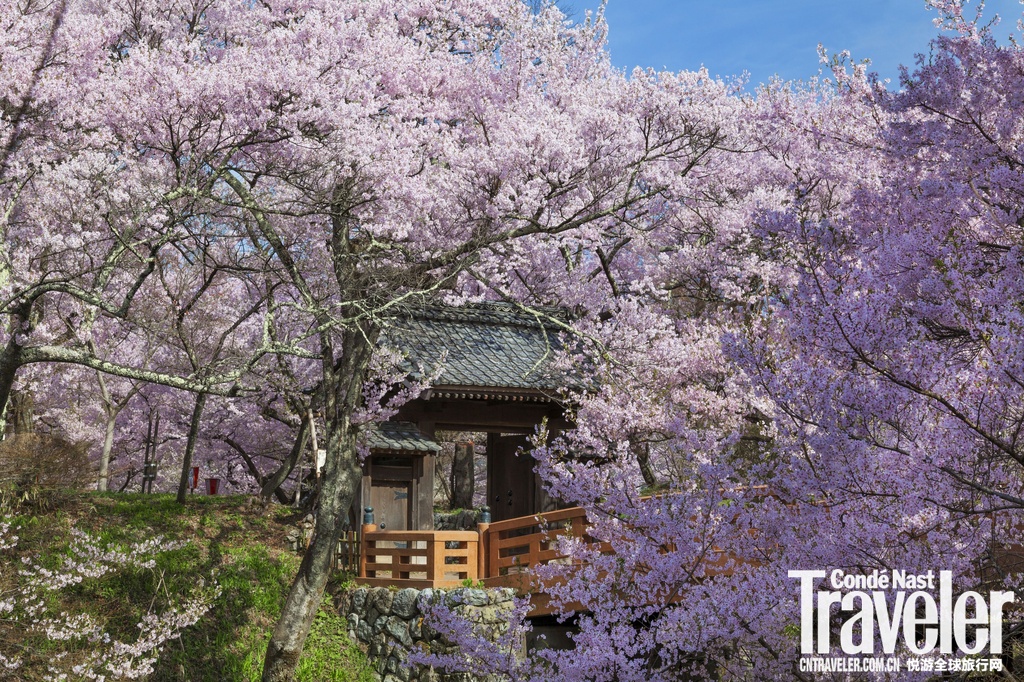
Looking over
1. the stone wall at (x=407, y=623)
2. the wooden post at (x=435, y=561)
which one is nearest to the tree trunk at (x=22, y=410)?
the stone wall at (x=407, y=623)

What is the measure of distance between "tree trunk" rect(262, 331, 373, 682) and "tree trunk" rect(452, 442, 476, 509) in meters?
14.9

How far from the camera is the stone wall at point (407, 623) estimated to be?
1380 centimetres

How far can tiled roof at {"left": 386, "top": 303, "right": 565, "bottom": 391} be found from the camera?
650 inches

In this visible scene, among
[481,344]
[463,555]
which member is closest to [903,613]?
[463,555]

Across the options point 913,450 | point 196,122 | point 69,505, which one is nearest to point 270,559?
point 69,505

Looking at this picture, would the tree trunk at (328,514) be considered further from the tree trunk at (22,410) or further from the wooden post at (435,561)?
the tree trunk at (22,410)

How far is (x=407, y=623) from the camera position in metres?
14.3

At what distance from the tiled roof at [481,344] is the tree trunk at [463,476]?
9.27 metres

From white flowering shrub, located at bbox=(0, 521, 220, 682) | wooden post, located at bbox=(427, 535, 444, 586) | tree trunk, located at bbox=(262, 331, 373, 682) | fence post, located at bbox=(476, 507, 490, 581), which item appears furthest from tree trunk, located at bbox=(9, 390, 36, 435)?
fence post, located at bbox=(476, 507, 490, 581)

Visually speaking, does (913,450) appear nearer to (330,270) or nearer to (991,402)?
(991,402)

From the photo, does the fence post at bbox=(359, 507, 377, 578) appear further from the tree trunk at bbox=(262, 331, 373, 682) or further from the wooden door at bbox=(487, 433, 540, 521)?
the wooden door at bbox=(487, 433, 540, 521)

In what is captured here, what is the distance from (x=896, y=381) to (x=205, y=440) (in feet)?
57.2

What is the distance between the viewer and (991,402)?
17.1 feet

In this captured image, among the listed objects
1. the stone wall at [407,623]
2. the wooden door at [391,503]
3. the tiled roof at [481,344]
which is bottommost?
the stone wall at [407,623]
